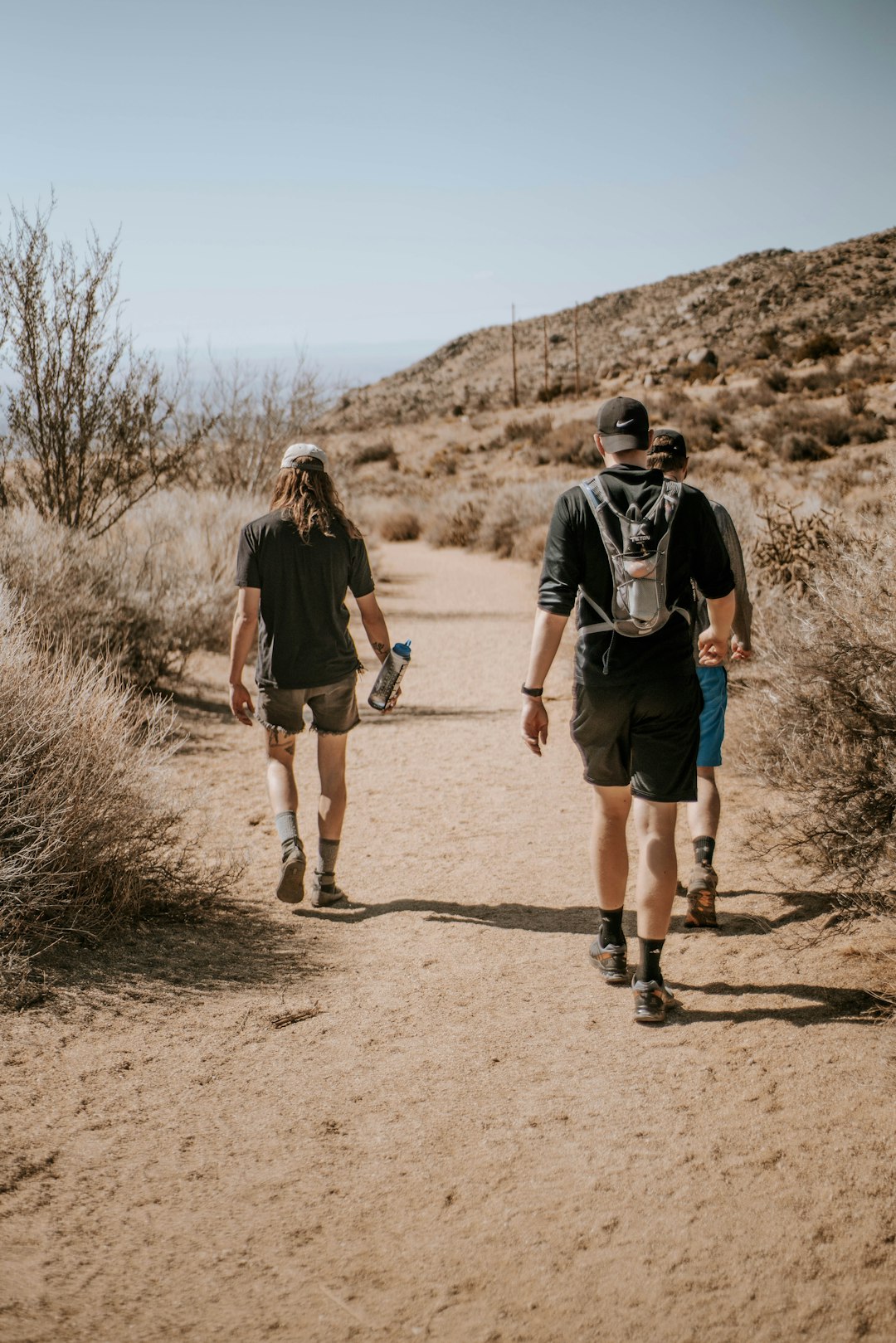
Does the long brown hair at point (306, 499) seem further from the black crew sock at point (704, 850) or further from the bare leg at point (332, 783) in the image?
the black crew sock at point (704, 850)

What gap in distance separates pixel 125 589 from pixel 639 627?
6088 millimetres

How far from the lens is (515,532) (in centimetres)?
1953

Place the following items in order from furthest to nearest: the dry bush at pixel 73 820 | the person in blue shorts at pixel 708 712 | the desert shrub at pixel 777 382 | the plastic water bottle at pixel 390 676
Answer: the desert shrub at pixel 777 382 → the plastic water bottle at pixel 390 676 → the person in blue shorts at pixel 708 712 → the dry bush at pixel 73 820

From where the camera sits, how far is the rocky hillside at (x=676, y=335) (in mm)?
43000

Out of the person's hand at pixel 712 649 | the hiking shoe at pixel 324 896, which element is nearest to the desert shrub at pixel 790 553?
the person's hand at pixel 712 649

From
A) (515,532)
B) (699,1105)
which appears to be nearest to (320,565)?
(699,1105)

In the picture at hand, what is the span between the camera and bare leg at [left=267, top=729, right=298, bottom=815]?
4590mm

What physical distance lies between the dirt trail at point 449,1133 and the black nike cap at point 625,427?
6.33 feet

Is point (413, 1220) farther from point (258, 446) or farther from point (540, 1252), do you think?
point (258, 446)

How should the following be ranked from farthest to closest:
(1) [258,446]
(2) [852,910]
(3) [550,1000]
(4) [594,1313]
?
(1) [258,446]
(2) [852,910]
(3) [550,1000]
(4) [594,1313]

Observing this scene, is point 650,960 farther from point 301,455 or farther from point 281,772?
point 301,455

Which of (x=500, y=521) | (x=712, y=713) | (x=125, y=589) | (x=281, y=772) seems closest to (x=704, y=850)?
(x=712, y=713)

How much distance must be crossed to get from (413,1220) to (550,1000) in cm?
130

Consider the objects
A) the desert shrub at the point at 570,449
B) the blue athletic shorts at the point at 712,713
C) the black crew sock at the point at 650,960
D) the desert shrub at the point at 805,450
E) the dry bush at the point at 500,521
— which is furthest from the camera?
the desert shrub at the point at 570,449
